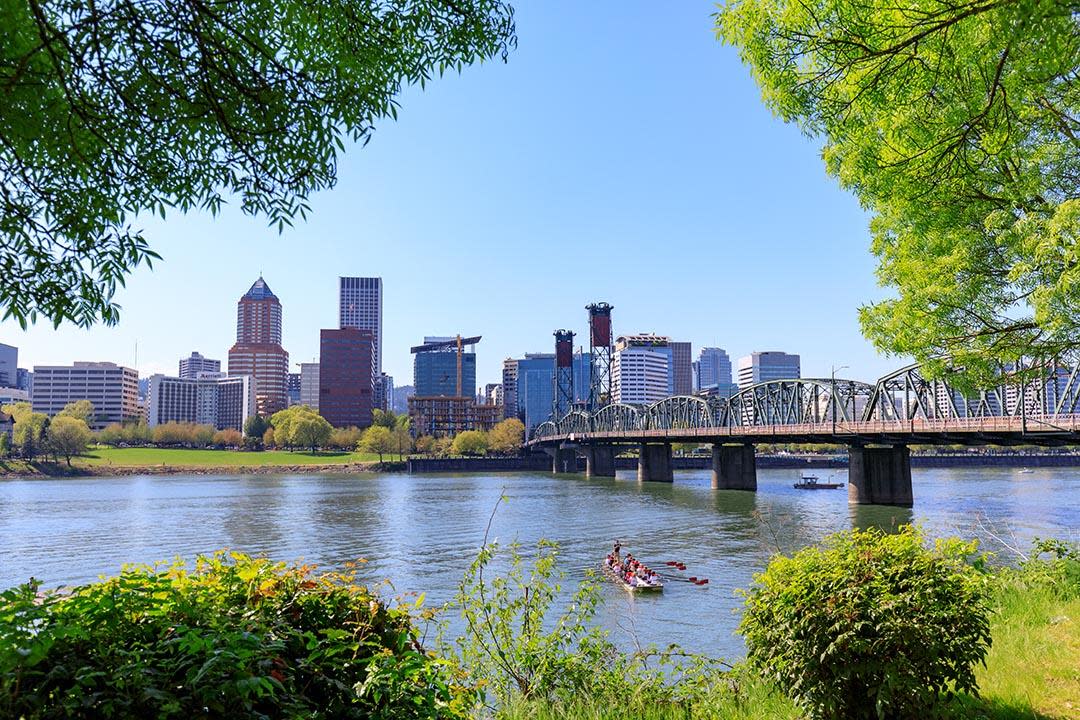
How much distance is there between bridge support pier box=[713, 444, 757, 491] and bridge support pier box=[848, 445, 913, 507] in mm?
26850

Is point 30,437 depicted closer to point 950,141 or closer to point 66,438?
point 66,438

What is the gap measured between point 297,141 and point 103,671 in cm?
551

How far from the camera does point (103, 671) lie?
3904 mm

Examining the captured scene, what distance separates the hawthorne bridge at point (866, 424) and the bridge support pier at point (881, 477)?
0.10 metres

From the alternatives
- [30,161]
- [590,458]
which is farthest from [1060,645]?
[590,458]

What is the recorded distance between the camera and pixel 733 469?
107188mm

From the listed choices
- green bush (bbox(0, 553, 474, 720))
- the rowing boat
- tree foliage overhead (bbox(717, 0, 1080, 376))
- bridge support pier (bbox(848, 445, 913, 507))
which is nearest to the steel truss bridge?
bridge support pier (bbox(848, 445, 913, 507))

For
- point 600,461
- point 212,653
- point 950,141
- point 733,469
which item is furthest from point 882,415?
point 212,653

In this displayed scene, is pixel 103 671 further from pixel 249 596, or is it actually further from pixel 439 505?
pixel 439 505

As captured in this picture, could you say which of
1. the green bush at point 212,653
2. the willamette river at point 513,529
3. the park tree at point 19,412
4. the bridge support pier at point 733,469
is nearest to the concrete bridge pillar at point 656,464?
the bridge support pier at point 733,469

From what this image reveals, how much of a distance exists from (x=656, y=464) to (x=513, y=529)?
8196 centimetres

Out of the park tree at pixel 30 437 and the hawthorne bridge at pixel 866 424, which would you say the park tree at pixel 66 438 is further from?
the hawthorne bridge at pixel 866 424

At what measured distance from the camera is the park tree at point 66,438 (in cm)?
16288

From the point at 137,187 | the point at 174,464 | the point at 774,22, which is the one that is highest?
the point at 774,22
